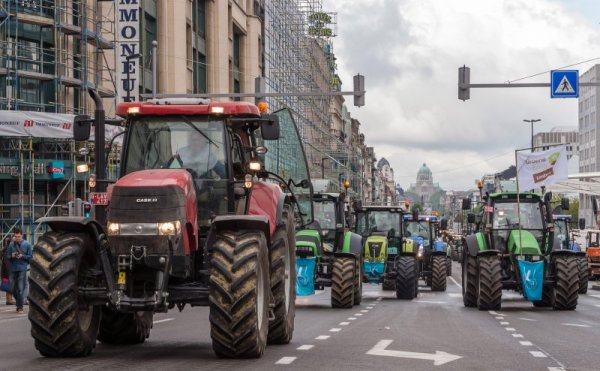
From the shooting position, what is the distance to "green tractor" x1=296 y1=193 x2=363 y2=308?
24656 mm

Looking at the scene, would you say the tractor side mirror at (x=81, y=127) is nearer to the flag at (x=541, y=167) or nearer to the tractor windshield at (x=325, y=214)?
the tractor windshield at (x=325, y=214)

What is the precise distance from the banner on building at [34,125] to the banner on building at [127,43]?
409 cm

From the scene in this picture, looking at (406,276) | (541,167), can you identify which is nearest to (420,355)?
(541,167)

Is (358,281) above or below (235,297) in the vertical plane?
below

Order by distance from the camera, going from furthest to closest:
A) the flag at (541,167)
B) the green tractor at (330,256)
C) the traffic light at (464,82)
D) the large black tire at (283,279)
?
the traffic light at (464,82) → the flag at (541,167) → the green tractor at (330,256) → the large black tire at (283,279)

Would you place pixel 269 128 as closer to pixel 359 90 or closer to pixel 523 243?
pixel 523 243

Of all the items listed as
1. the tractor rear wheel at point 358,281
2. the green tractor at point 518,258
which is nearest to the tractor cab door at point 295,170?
the green tractor at point 518,258

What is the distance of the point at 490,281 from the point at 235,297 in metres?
13.5

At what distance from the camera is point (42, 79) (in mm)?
39594

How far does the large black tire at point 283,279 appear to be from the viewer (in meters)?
13.4

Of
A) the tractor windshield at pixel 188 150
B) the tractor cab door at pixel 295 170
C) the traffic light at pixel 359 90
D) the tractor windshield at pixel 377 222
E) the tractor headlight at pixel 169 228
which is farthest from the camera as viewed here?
the tractor windshield at pixel 377 222

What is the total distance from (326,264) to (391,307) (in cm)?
Answer: 180

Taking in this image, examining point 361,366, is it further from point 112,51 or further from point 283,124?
point 112,51

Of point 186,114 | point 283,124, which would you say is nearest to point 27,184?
point 283,124
